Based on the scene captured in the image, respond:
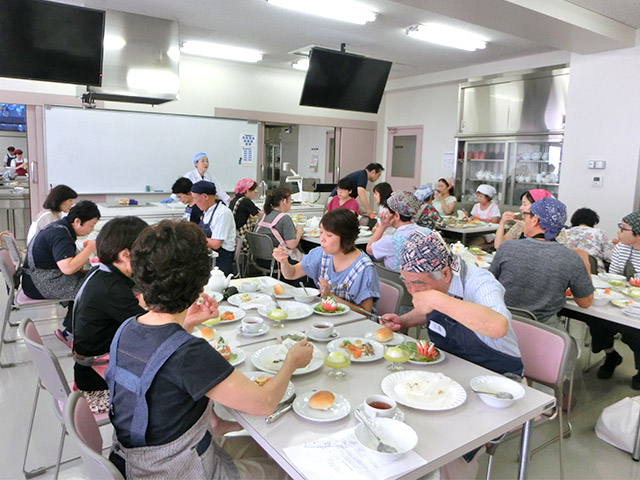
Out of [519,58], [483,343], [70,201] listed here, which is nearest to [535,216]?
[483,343]

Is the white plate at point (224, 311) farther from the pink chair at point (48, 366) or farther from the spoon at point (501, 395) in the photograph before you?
the spoon at point (501, 395)

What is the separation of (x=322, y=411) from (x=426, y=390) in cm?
34

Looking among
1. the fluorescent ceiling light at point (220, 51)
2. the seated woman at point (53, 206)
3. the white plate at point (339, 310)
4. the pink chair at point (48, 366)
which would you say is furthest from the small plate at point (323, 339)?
the fluorescent ceiling light at point (220, 51)

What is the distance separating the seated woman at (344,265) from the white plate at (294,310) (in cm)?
22

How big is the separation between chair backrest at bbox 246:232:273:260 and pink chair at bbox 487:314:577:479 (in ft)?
8.90

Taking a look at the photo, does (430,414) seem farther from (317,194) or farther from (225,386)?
(317,194)

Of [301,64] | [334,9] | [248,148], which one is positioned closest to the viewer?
[334,9]

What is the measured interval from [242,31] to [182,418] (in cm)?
530

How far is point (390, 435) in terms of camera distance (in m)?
1.25

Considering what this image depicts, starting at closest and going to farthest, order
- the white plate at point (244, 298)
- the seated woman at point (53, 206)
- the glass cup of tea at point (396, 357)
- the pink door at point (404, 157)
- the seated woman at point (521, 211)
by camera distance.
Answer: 1. the glass cup of tea at point (396, 357)
2. the white plate at point (244, 298)
3. the seated woman at point (53, 206)
4. the seated woman at point (521, 211)
5. the pink door at point (404, 157)

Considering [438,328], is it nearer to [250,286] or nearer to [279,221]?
[250,286]

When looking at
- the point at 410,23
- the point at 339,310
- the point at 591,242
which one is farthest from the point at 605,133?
the point at 339,310

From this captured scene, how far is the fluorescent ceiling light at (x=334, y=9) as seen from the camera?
4.46 m

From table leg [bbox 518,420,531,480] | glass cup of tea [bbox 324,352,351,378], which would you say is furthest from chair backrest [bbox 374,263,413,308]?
table leg [bbox 518,420,531,480]
